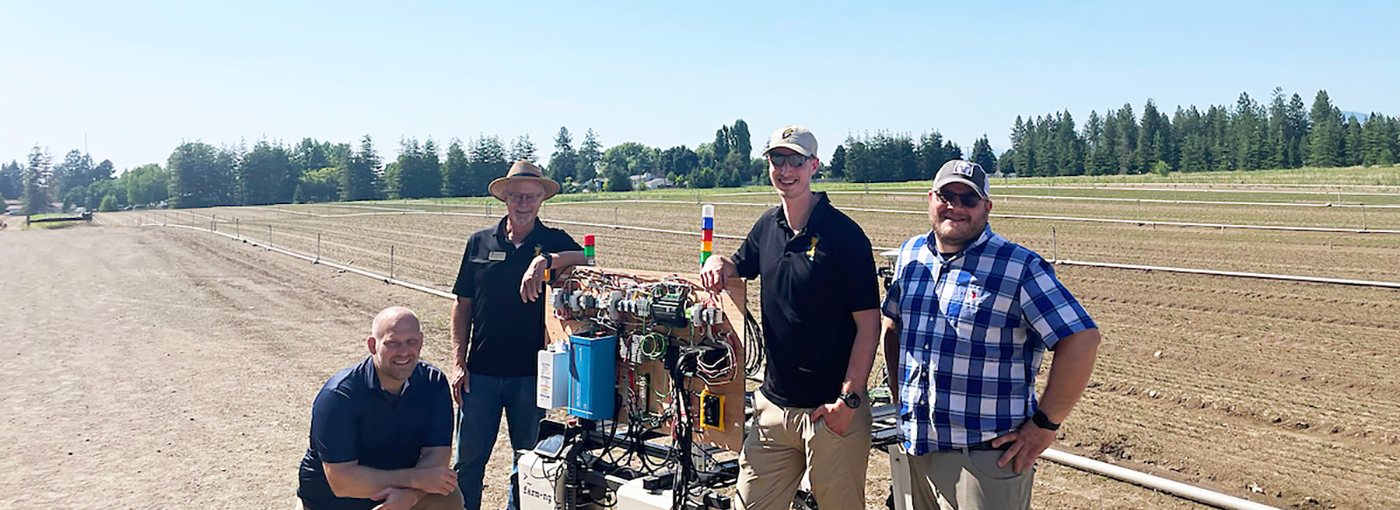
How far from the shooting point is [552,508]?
481 centimetres

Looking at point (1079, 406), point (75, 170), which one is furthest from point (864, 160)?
point (75, 170)

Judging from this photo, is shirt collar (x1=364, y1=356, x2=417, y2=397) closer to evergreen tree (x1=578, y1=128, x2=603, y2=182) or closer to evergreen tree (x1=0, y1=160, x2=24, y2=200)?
evergreen tree (x1=578, y1=128, x2=603, y2=182)

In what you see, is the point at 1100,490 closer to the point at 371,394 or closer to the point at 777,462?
the point at 777,462

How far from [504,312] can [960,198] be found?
2.65 meters

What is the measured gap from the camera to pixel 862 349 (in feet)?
11.2

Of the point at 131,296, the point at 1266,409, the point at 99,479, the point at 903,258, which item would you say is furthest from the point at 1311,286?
the point at 131,296

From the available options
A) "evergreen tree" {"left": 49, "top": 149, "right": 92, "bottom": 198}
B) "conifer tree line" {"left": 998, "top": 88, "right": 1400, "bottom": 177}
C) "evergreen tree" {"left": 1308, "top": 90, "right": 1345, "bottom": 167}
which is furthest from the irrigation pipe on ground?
"evergreen tree" {"left": 49, "top": 149, "right": 92, "bottom": 198}

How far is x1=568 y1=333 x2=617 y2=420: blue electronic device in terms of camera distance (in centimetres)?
453

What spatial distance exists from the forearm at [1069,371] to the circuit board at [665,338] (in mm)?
1390

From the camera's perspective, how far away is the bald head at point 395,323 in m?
3.86

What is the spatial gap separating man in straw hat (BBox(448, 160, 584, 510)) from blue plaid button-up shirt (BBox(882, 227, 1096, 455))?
2248 millimetres

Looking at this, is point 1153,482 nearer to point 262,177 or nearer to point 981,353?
point 981,353

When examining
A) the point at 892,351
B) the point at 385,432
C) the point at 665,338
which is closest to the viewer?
the point at 892,351

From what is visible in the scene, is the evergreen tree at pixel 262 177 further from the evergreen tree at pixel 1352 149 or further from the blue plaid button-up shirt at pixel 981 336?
the blue plaid button-up shirt at pixel 981 336
